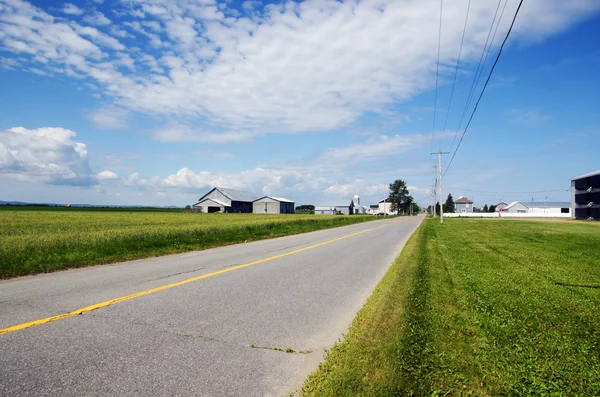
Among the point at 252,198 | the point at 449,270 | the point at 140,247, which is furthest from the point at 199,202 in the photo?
the point at 449,270

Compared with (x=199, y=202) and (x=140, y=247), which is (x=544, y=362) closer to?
(x=140, y=247)

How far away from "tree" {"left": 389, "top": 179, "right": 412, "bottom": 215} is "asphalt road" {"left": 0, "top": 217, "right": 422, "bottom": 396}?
453ft

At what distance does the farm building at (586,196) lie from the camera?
61.7 metres

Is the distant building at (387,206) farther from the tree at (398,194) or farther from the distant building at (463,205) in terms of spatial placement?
the distant building at (463,205)

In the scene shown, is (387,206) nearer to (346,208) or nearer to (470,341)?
(346,208)

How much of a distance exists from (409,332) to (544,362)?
1.44 meters

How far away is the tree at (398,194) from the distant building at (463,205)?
2729 centimetres

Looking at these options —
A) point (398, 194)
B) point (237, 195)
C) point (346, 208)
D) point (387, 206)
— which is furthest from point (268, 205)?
point (387, 206)

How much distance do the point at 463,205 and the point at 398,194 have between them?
36821 mm

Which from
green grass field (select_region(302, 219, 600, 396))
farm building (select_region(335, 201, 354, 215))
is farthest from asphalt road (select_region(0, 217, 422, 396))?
farm building (select_region(335, 201, 354, 215))

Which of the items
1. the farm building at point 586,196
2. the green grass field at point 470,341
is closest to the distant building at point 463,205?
the farm building at point 586,196

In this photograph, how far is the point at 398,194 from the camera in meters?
142

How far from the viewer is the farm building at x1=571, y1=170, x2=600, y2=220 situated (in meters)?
61.7

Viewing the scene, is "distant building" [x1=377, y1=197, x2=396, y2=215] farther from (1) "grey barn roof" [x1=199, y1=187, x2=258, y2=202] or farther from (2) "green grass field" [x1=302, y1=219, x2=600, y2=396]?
(2) "green grass field" [x1=302, y1=219, x2=600, y2=396]
